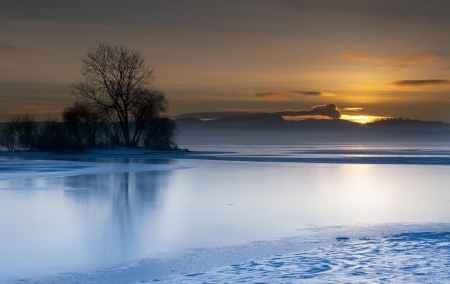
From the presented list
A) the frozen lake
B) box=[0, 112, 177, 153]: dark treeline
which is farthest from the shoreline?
the frozen lake

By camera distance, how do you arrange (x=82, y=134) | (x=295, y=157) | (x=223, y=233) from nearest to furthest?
(x=223, y=233)
(x=295, y=157)
(x=82, y=134)

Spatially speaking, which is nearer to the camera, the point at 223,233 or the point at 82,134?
the point at 223,233

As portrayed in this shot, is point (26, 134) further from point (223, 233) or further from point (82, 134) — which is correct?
point (223, 233)

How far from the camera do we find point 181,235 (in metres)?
8.18

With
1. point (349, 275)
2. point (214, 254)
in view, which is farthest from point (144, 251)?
point (349, 275)

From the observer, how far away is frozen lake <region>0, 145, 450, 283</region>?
607 cm

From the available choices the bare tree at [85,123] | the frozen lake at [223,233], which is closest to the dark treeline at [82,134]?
the bare tree at [85,123]

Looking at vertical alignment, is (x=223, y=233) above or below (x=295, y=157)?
below

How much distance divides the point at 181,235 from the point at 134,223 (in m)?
1.26

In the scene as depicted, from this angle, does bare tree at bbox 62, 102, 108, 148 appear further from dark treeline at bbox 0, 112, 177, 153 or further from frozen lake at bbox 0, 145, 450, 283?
frozen lake at bbox 0, 145, 450, 283

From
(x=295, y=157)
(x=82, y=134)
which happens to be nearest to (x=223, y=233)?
(x=295, y=157)

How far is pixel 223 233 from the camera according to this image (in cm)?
837

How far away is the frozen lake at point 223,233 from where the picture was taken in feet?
19.9

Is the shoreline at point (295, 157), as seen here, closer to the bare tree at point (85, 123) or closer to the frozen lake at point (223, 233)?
the bare tree at point (85, 123)
